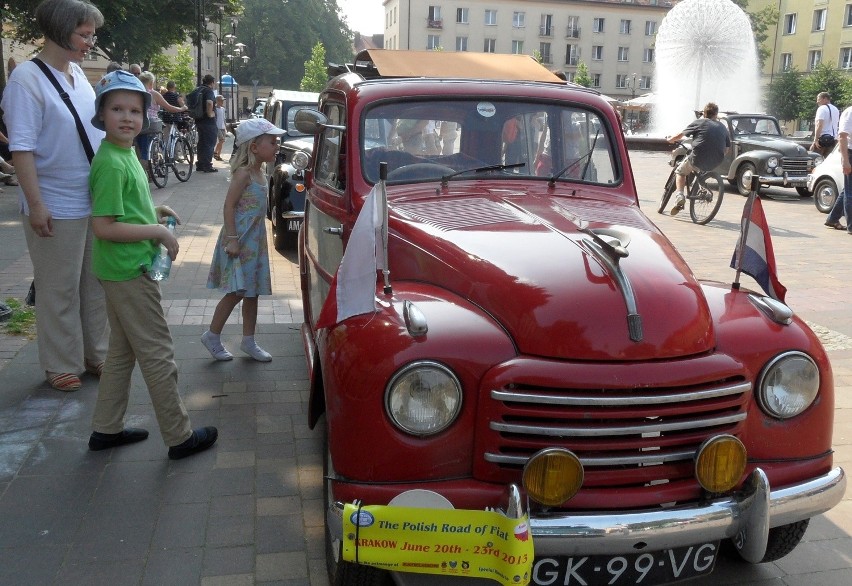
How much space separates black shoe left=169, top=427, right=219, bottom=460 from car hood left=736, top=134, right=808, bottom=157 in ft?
54.1

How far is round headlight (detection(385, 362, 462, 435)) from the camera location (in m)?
2.69

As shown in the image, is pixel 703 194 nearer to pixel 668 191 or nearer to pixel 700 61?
Result: pixel 668 191

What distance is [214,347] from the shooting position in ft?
19.5

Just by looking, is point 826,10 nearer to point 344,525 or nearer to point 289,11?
point 289,11

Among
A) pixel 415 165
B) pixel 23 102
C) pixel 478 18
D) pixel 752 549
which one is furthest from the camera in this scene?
pixel 478 18

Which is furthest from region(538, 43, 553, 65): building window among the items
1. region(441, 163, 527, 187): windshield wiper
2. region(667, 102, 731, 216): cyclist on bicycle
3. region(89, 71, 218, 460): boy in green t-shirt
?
region(89, 71, 218, 460): boy in green t-shirt

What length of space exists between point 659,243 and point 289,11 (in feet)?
313

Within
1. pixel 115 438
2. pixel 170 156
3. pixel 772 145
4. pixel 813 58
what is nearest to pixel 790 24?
pixel 813 58

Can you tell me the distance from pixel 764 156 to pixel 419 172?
15.7 metres

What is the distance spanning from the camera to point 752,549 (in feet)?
9.11

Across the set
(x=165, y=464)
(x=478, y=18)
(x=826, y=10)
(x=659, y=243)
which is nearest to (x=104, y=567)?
(x=165, y=464)

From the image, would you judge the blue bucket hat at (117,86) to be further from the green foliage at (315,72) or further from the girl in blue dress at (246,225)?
the green foliage at (315,72)

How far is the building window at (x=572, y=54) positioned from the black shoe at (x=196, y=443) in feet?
298

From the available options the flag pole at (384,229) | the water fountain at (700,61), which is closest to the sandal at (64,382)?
the flag pole at (384,229)
